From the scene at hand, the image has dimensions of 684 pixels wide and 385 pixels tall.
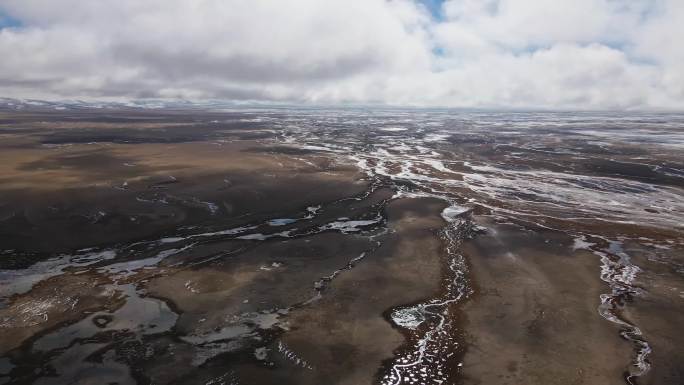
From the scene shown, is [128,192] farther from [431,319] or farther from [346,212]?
[431,319]

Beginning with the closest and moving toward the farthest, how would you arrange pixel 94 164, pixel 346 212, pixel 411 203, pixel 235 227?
pixel 235 227 < pixel 346 212 < pixel 411 203 < pixel 94 164

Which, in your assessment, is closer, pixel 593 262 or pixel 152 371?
pixel 152 371

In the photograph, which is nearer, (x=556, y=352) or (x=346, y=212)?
(x=556, y=352)

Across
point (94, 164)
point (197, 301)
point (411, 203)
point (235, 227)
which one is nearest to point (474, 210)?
point (411, 203)

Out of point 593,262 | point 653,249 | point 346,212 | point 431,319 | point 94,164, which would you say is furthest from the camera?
point 94,164

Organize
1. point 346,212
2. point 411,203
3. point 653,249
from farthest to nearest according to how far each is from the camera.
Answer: point 411,203, point 346,212, point 653,249

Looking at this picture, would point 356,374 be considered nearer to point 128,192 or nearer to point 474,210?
point 474,210

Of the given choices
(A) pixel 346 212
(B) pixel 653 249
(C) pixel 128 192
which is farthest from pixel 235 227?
(B) pixel 653 249

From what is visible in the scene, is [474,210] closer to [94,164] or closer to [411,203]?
[411,203]

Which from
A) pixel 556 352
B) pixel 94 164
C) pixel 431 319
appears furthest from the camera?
pixel 94 164
